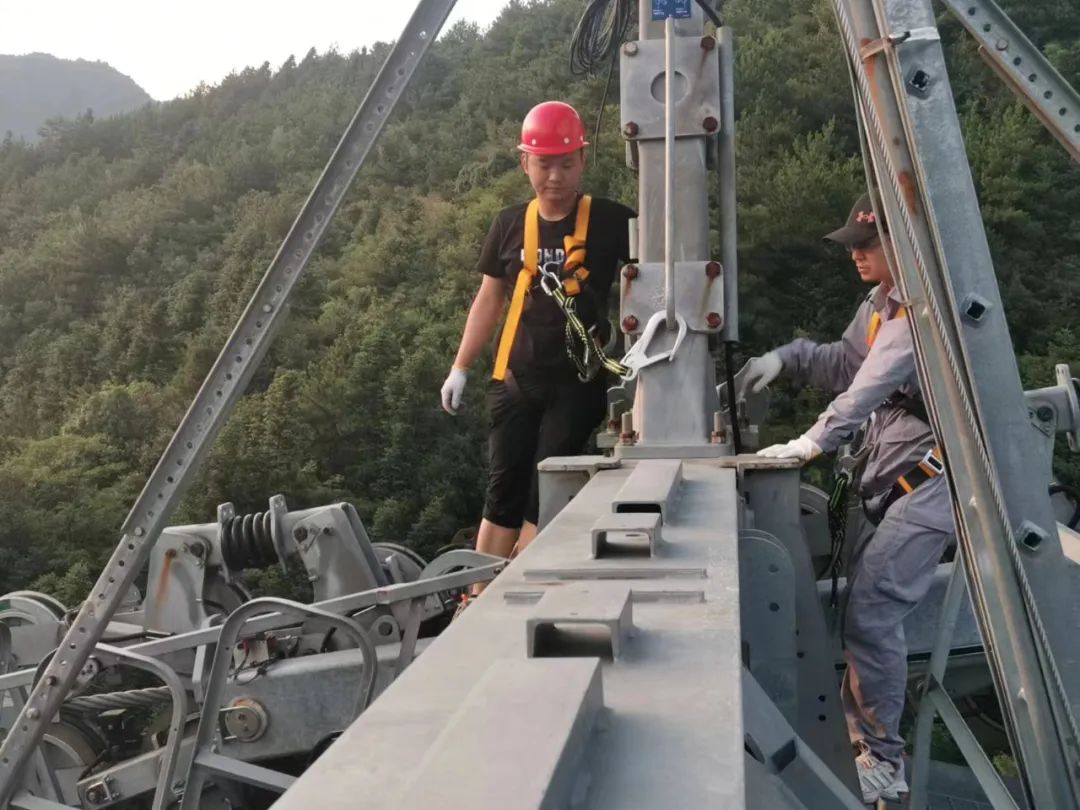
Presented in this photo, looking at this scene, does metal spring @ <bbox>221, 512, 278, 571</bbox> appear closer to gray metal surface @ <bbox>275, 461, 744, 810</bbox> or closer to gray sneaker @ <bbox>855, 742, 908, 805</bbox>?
gray sneaker @ <bbox>855, 742, 908, 805</bbox>

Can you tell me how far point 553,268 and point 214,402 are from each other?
1.50 metres

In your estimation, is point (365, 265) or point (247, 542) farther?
point (365, 265)

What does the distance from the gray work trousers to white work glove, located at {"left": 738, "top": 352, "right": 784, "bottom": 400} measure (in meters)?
0.62

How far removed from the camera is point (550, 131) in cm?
373

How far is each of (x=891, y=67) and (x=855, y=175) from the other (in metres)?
15.4

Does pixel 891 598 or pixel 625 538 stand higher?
pixel 625 538

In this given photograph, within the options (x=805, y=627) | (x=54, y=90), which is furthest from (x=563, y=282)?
(x=54, y=90)

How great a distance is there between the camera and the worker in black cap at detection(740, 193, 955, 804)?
2871mm

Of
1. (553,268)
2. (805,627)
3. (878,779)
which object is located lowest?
(878,779)

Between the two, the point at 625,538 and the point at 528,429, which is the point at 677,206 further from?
the point at 625,538

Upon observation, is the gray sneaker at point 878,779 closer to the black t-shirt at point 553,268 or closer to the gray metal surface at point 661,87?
the black t-shirt at point 553,268

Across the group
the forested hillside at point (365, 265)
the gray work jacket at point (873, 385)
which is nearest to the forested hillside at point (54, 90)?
the forested hillside at point (365, 265)

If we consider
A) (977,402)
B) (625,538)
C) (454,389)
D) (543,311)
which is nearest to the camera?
(625,538)

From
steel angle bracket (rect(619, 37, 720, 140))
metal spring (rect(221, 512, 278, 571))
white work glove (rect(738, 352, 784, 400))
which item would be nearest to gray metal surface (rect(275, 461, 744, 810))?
steel angle bracket (rect(619, 37, 720, 140))
